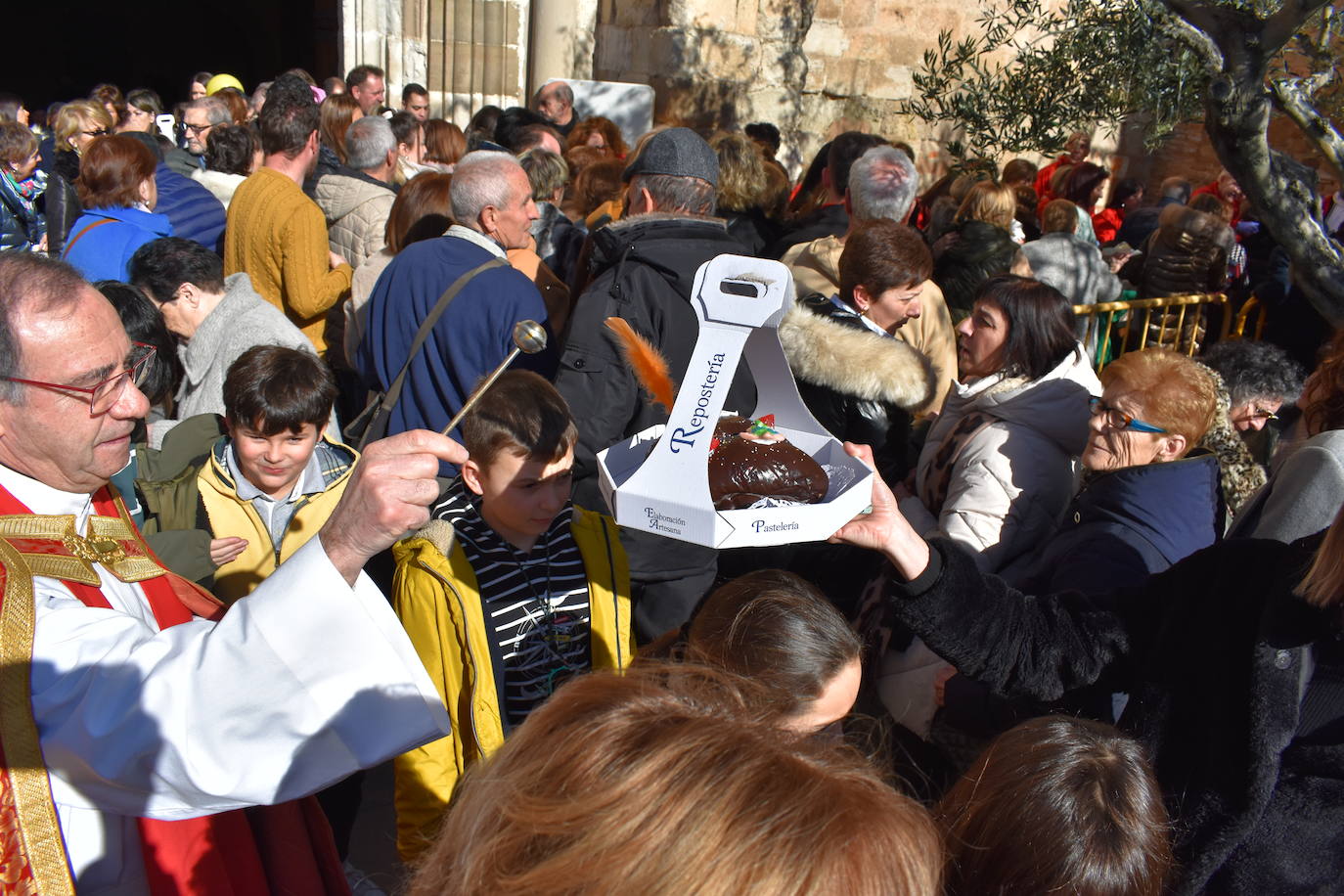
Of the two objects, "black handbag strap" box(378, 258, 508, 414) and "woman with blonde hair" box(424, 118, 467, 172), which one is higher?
"woman with blonde hair" box(424, 118, 467, 172)

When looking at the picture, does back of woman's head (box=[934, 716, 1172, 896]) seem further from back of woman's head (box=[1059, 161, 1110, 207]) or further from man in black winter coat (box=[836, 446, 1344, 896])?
back of woman's head (box=[1059, 161, 1110, 207])

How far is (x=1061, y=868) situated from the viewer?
5.14 feet

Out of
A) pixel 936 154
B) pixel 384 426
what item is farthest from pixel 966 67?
pixel 384 426

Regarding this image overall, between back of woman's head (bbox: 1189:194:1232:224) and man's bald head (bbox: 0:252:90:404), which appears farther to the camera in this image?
back of woman's head (bbox: 1189:194:1232:224)

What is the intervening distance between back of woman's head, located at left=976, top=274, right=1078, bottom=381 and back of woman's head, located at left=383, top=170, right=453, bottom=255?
7.77ft

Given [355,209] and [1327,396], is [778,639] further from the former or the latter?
[355,209]

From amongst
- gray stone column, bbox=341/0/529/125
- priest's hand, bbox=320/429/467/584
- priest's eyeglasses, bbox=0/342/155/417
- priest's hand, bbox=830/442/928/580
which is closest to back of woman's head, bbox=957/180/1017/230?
priest's hand, bbox=830/442/928/580

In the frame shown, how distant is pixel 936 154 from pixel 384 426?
9574mm

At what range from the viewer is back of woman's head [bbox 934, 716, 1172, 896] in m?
1.58

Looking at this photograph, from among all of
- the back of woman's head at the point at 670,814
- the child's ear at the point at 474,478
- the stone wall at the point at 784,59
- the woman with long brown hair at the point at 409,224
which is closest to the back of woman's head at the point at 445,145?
the woman with long brown hair at the point at 409,224

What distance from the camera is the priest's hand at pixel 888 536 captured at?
1879 millimetres

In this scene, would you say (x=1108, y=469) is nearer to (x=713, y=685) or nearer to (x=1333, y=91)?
(x=713, y=685)

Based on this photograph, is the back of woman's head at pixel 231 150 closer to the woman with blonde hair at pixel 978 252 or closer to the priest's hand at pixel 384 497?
the woman with blonde hair at pixel 978 252

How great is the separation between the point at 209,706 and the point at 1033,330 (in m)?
2.79
